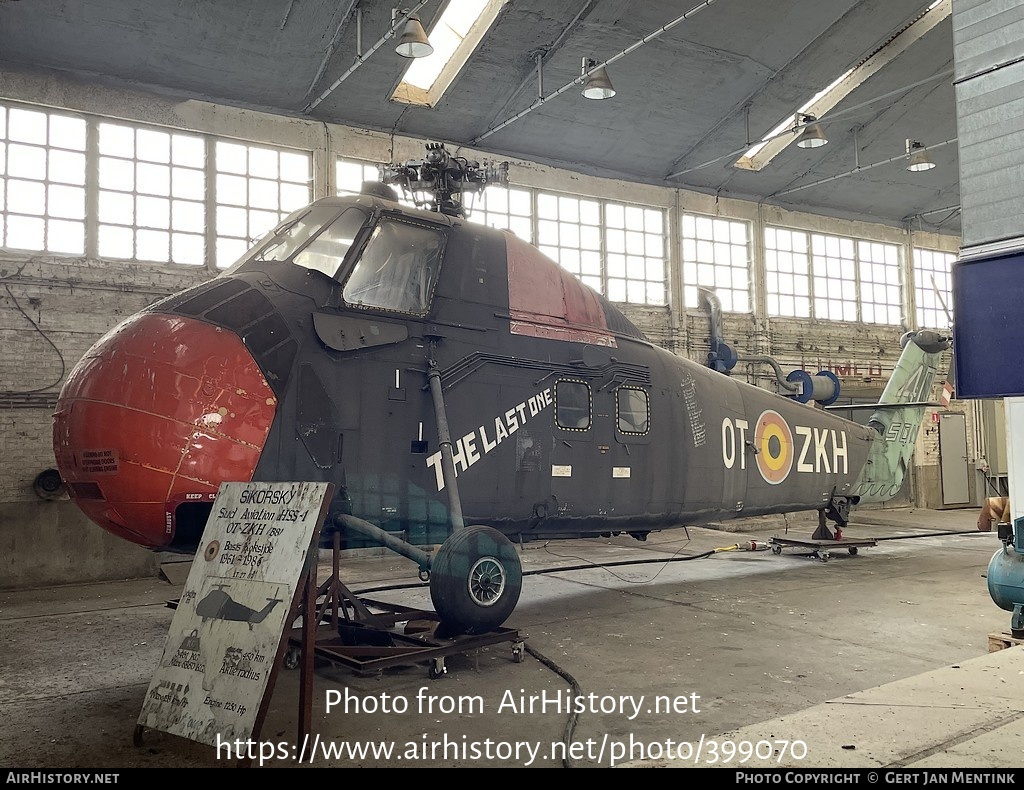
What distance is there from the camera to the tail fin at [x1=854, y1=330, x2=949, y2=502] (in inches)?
446

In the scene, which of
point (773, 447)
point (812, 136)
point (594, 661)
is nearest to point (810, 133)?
point (812, 136)

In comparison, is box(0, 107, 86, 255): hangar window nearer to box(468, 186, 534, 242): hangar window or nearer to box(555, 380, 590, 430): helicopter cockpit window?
box(468, 186, 534, 242): hangar window

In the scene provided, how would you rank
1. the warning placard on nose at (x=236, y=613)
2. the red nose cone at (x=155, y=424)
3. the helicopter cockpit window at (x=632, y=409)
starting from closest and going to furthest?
the warning placard on nose at (x=236, y=613) → the red nose cone at (x=155, y=424) → the helicopter cockpit window at (x=632, y=409)

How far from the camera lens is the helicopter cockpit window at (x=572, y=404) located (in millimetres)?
6707

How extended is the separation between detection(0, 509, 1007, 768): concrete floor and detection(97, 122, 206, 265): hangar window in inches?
198

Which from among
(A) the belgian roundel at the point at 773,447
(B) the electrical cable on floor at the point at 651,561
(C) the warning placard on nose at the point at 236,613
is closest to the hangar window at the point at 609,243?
(B) the electrical cable on floor at the point at 651,561

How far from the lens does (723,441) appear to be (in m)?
8.34

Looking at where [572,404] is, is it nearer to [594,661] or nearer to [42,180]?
[594,661]

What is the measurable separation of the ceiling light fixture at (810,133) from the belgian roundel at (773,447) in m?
7.11

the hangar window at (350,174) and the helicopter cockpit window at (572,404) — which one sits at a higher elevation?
the hangar window at (350,174)

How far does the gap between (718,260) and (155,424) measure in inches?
593

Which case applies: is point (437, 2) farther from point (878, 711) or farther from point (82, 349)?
point (878, 711)

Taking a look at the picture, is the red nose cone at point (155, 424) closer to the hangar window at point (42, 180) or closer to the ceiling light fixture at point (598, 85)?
the hangar window at point (42, 180)

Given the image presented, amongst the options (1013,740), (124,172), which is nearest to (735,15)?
(124,172)
